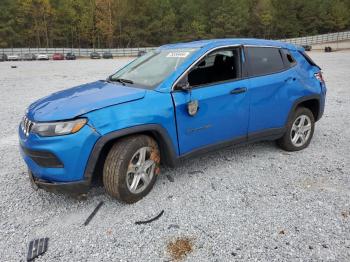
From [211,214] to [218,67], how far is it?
74.5 inches

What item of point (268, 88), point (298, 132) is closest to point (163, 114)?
point (268, 88)

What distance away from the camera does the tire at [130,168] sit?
309 centimetres

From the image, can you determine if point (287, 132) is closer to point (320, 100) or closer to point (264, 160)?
point (264, 160)

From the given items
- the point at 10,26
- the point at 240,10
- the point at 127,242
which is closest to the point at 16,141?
the point at 127,242

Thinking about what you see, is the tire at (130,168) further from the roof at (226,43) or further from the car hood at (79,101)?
the roof at (226,43)

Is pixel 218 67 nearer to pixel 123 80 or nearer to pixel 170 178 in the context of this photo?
pixel 123 80

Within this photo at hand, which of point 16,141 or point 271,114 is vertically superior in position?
point 271,114

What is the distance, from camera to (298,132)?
467 centimetres

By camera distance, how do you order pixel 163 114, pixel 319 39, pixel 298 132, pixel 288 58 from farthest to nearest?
pixel 319 39
pixel 298 132
pixel 288 58
pixel 163 114

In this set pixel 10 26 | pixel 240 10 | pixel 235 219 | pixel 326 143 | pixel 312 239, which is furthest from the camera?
pixel 240 10

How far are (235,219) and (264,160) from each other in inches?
62.4

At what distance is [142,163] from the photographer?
3.31 meters

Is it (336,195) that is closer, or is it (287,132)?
(336,195)

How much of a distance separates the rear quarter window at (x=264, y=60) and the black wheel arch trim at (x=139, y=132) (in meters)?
1.51
